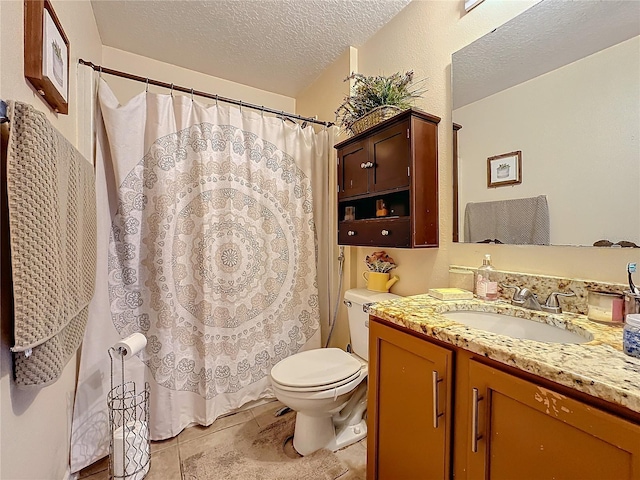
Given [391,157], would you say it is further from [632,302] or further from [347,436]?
[347,436]

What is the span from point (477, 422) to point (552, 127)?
101cm

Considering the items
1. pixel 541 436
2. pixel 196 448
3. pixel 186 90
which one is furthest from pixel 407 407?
pixel 186 90

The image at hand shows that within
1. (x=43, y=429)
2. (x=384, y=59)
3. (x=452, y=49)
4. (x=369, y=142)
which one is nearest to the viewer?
(x=43, y=429)

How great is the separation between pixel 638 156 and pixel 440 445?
40.3 inches

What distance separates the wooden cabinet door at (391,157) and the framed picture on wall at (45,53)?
4.27 ft

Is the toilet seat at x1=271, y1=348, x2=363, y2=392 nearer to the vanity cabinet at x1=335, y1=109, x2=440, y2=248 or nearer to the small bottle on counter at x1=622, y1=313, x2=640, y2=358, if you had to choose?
the vanity cabinet at x1=335, y1=109, x2=440, y2=248

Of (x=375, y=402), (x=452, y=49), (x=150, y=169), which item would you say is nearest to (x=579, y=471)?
(x=375, y=402)

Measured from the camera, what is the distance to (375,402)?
1.05m

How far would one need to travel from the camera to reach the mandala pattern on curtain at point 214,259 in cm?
154


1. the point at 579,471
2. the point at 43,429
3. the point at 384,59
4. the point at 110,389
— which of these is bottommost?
the point at 110,389

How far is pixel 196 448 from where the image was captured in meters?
1.49

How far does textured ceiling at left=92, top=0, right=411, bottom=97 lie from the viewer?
155cm

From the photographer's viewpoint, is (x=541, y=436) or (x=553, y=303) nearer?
(x=541, y=436)

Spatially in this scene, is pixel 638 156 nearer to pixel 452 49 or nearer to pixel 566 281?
pixel 566 281
